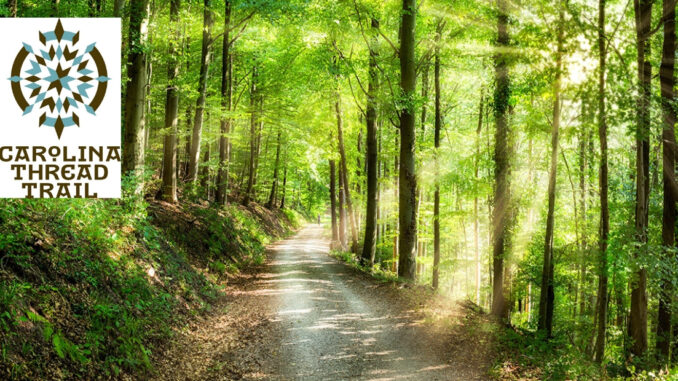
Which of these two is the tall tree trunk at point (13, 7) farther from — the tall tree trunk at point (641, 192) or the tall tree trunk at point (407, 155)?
the tall tree trunk at point (641, 192)

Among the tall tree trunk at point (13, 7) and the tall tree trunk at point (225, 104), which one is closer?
the tall tree trunk at point (13, 7)

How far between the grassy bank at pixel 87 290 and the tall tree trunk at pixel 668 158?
990 centimetres

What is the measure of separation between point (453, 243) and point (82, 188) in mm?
26962

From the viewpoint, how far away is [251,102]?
2314cm

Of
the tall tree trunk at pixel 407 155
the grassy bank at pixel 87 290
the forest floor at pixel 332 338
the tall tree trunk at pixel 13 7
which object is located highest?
the tall tree trunk at pixel 13 7

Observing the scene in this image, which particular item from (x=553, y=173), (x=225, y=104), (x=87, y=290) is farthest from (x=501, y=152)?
(x=225, y=104)

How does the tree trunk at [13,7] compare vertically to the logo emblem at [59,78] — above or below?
above

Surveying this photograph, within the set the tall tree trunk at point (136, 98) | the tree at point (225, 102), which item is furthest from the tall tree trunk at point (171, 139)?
the tall tree trunk at point (136, 98)

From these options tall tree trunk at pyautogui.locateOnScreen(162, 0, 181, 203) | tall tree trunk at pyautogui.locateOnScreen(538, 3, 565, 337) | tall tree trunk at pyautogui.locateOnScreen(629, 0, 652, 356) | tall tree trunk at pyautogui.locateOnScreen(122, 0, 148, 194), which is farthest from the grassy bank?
tall tree trunk at pyautogui.locateOnScreen(629, 0, 652, 356)

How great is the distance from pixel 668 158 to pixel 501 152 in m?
3.65

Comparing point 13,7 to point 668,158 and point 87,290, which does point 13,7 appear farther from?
point 668,158

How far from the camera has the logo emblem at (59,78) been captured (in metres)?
6.70

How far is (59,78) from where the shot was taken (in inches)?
270

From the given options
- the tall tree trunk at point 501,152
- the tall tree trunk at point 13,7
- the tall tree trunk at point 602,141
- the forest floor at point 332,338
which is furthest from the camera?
the tall tree trunk at point 13,7
